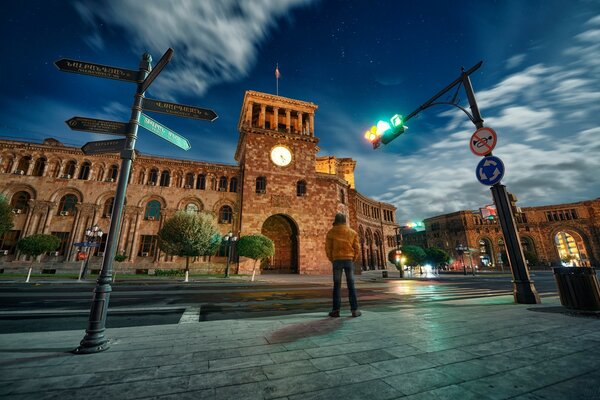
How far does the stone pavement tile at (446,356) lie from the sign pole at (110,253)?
3.45 m

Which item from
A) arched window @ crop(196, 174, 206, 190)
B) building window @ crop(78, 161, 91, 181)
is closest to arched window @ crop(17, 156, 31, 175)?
building window @ crop(78, 161, 91, 181)

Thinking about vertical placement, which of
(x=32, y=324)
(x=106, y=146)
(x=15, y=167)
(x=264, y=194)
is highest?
(x=15, y=167)

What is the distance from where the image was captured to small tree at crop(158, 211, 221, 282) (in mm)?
18984

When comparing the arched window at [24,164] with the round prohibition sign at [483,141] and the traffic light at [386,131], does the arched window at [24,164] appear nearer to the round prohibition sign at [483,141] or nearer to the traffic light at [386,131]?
the traffic light at [386,131]

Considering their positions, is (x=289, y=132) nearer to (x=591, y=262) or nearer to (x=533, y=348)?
(x=533, y=348)

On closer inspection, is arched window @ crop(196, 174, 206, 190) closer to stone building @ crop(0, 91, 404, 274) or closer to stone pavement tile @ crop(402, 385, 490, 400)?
stone building @ crop(0, 91, 404, 274)

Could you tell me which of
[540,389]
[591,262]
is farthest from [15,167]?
[591,262]

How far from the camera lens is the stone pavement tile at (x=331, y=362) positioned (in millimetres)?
2125

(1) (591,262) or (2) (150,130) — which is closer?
(2) (150,130)

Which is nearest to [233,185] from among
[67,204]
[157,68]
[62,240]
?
[67,204]

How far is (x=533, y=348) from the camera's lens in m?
2.54

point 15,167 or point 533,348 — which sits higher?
point 15,167

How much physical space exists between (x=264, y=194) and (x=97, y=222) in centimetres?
1542

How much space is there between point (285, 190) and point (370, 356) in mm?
23079
